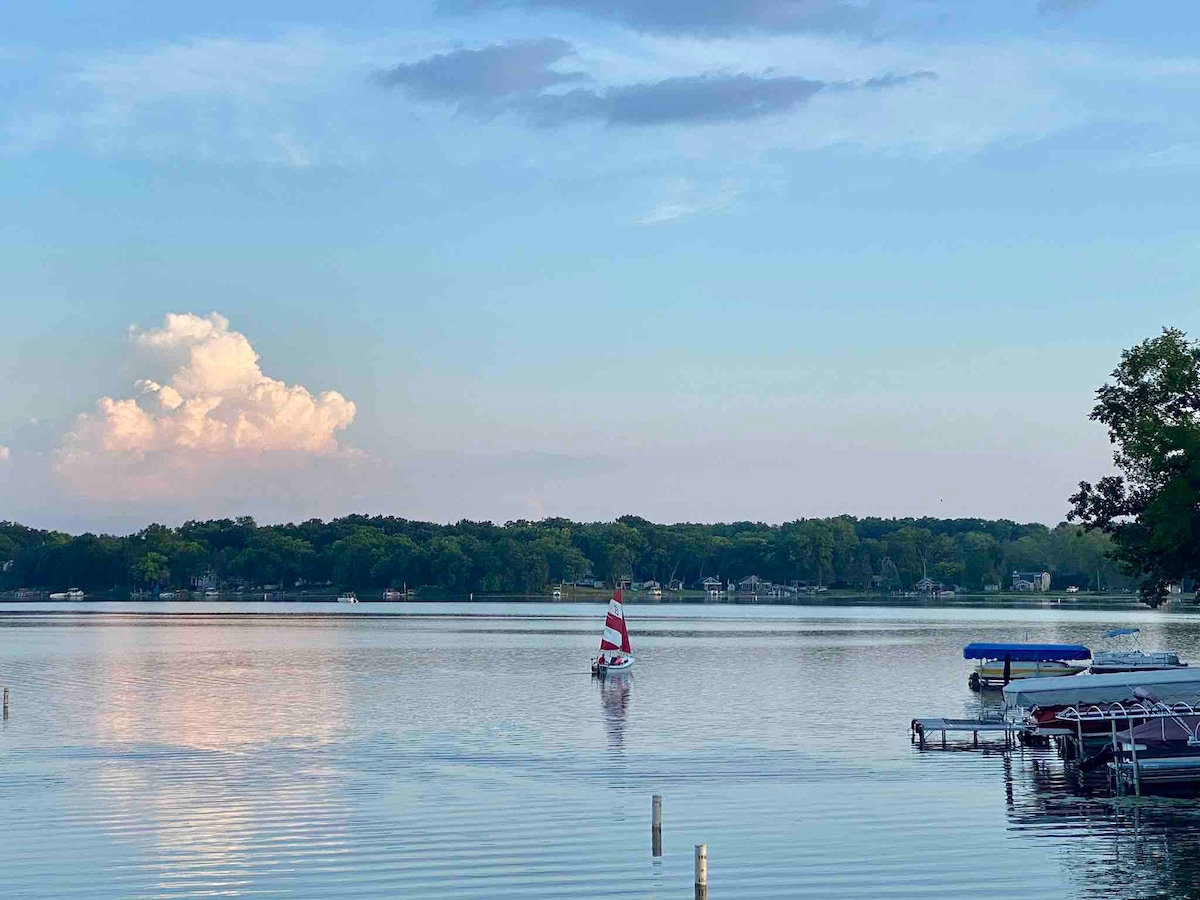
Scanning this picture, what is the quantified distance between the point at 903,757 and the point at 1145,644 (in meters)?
91.1

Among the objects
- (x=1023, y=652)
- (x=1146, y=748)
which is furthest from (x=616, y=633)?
(x=1146, y=748)

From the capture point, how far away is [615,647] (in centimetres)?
9238

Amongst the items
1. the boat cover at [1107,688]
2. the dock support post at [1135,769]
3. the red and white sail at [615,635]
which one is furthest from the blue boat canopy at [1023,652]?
the red and white sail at [615,635]

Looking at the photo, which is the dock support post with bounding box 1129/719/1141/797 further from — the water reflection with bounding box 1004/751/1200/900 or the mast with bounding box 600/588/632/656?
the mast with bounding box 600/588/632/656

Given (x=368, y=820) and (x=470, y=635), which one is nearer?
(x=368, y=820)

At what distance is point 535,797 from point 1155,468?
51.4m

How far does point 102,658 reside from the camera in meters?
111

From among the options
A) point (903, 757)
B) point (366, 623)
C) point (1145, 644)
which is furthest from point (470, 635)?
point (903, 757)

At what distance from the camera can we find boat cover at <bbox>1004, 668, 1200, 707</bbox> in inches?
1923

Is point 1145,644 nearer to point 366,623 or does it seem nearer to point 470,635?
point 470,635

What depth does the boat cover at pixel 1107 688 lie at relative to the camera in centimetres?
4884

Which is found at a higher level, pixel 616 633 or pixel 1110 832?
pixel 616 633

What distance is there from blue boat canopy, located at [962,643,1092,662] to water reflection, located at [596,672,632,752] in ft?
51.7

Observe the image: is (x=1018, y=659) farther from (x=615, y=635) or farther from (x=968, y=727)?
(x=615, y=635)
